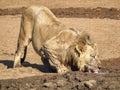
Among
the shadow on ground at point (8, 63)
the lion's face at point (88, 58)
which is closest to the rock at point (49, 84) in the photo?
the lion's face at point (88, 58)

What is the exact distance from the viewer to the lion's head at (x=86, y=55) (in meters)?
12.7

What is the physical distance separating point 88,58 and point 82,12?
17.7 m

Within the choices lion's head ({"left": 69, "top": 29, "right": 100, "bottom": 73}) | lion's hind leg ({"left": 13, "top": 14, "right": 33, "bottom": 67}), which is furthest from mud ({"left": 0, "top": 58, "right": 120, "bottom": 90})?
lion's hind leg ({"left": 13, "top": 14, "right": 33, "bottom": 67})

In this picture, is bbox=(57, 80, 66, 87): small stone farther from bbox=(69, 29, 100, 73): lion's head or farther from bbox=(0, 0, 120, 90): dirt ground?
bbox=(69, 29, 100, 73): lion's head

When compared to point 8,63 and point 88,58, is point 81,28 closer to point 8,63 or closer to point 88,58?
point 8,63

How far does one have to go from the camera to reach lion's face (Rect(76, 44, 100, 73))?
12.7m

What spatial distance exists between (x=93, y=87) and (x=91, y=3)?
25.6m

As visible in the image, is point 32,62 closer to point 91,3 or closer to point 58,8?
point 58,8

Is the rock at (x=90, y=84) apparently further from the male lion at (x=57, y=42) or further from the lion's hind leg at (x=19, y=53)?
the lion's hind leg at (x=19, y=53)

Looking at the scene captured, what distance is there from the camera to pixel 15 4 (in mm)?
36781

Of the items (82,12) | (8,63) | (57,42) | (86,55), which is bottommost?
(82,12)

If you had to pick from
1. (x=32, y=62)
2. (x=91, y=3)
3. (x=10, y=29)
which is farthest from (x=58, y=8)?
(x=32, y=62)

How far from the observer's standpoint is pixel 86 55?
42.0 ft

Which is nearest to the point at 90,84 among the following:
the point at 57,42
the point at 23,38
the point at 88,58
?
the point at 88,58
